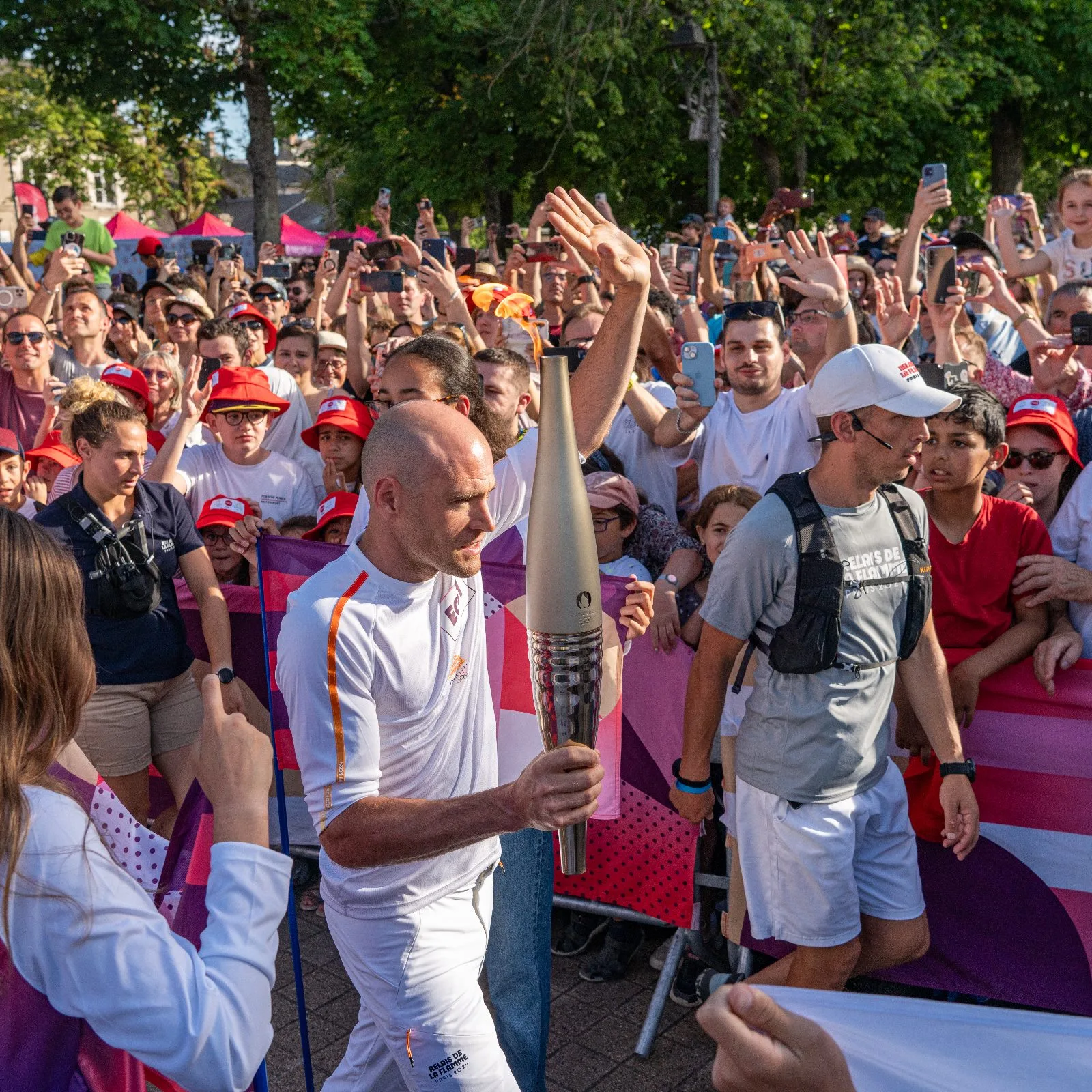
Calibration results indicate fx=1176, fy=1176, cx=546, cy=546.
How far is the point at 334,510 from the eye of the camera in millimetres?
5051

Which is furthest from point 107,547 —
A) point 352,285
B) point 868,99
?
point 868,99

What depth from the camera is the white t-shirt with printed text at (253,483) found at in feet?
19.5

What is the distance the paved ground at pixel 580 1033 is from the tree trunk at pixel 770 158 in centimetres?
2151

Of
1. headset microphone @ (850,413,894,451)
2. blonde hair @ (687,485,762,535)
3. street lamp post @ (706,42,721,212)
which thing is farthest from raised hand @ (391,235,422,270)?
street lamp post @ (706,42,721,212)

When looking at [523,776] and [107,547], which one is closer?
[523,776]

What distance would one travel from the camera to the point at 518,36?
68.9ft

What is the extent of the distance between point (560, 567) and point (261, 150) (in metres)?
22.7

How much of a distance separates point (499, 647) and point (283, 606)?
Result: 1.06 meters

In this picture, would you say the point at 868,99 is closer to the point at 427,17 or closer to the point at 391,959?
the point at 427,17

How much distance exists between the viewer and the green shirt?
1309cm

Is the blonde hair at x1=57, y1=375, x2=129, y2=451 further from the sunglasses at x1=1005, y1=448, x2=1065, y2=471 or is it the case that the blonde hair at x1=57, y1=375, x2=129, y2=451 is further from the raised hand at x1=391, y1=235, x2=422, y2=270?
the sunglasses at x1=1005, y1=448, x2=1065, y2=471

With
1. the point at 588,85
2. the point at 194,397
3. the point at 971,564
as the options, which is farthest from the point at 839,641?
the point at 588,85

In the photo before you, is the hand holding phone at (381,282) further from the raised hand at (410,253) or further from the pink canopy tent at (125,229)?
the pink canopy tent at (125,229)

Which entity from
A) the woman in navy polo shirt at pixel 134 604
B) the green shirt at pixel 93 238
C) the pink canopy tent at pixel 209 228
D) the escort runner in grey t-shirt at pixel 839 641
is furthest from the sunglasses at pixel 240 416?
the pink canopy tent at pixel 209 228
